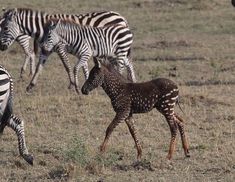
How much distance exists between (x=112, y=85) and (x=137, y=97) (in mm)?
367

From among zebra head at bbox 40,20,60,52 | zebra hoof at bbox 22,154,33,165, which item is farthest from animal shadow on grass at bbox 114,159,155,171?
zebra head at bbox 40,20,60,52

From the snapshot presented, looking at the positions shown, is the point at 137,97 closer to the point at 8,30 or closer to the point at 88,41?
the point at 88,41

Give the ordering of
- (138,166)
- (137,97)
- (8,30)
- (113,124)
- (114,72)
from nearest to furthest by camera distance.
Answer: (138,166), (113,124), (137,97), (114,72), (8,30)

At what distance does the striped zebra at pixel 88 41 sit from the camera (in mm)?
15773

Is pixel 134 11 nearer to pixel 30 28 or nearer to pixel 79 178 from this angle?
pixel 30 28

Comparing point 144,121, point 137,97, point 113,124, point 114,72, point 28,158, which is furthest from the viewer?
point 144,121

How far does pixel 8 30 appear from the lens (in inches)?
666

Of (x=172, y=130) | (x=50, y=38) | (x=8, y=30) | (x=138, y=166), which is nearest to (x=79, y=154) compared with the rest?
(x=138, y=166)

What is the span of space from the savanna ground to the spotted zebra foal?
1.53 feet

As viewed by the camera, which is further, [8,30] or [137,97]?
[8,30]

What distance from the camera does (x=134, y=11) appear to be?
2912cm

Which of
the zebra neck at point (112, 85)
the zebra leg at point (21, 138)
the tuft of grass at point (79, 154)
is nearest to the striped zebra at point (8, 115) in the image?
the zebra leg at point (21, 138)

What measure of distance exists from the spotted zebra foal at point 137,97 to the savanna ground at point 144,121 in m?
0.47

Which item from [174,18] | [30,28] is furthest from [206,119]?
[174,18]
